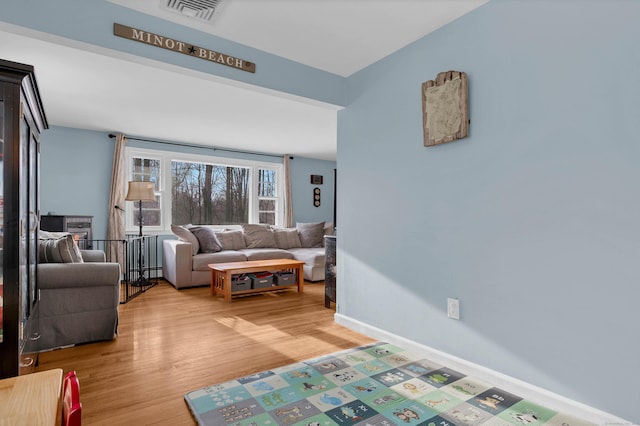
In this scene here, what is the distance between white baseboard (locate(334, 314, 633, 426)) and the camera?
1713 millimetres

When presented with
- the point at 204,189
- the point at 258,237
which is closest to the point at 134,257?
the point at 204,189

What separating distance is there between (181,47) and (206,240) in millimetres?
3467

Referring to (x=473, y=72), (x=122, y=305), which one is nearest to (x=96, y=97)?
(x=122, y=305)

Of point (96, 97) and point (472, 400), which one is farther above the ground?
point (96, 97)

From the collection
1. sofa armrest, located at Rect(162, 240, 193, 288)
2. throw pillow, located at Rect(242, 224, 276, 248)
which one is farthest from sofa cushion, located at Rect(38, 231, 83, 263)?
throw pillow, located at Rect(242, 224, 276, 248)

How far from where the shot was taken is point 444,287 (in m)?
2.42

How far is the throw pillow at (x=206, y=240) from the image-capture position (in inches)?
213

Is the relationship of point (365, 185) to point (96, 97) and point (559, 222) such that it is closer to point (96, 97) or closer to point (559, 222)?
point (559, 222)

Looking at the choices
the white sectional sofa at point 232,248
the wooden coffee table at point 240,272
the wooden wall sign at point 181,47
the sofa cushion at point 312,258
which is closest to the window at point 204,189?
the white sectional sofa at point 232,248

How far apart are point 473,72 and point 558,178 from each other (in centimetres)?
86

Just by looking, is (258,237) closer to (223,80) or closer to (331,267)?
(331,267)

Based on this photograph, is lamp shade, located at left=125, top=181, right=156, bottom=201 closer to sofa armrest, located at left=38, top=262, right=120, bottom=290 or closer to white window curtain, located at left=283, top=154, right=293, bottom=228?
sofa armrest, located at left=38, top=262, right=120, bottom=290

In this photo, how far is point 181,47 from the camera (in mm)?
2436

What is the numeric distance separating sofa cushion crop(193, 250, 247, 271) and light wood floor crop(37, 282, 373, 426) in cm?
83
